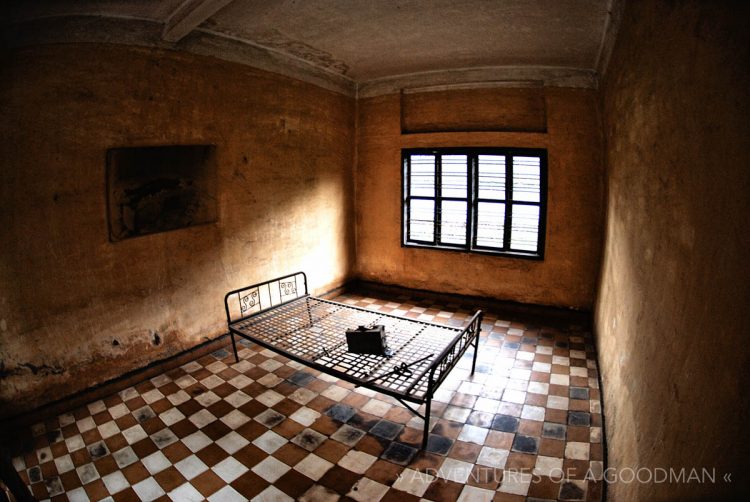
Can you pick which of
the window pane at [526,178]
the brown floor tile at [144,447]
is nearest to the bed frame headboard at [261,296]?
the brown floor tile at [144,447]

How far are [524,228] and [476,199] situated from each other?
3.01 feet

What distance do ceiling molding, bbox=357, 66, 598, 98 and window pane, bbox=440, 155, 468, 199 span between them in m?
1.16

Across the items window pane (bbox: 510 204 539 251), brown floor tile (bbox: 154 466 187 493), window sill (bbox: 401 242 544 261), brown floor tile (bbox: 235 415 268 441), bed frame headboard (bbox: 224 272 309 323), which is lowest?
brown floor tile (bbox: 154 466 187 493)

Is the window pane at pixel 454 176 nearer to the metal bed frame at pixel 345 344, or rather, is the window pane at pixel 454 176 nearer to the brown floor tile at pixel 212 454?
the metal bed frame at pixel 345 344

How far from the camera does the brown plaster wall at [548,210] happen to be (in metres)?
5.41

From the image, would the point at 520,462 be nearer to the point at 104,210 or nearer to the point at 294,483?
the point at 294,483

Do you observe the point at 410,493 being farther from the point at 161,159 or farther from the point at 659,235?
the point at 161,159

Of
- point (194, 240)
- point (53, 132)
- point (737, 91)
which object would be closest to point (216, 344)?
point (194, 240)

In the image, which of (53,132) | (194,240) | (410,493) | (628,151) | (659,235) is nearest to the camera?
(659,235)

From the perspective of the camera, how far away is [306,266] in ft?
20.6

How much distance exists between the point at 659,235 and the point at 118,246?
4.74m

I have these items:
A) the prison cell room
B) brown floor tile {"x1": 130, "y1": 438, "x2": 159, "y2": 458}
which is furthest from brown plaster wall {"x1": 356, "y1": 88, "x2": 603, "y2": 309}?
brown floor tile {"x1": 130, "y1": 438, "x2": 159, "y2": 458}

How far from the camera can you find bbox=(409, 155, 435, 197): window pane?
6514 millimetres

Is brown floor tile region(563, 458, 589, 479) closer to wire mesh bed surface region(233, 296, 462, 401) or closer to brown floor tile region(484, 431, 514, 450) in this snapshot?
brown floor tile region(484, 431, 514, 450)
